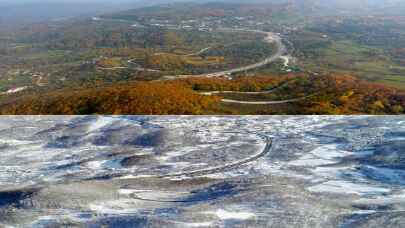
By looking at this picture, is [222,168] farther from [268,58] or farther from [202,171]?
[268,58]

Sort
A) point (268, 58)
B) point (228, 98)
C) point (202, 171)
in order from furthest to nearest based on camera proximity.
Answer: point (268, 58) → point (228, 98) → point (202, 171)

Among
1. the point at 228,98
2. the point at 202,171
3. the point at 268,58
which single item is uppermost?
the point at 202,171

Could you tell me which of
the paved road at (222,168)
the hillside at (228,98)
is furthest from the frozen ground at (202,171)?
the hillside at (228,98)

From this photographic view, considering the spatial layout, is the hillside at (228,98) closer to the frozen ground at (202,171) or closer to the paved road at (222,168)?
the frozen ground at (202,171)

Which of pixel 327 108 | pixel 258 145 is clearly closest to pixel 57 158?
pixel 258 145

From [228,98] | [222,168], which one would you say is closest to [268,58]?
[228,98]

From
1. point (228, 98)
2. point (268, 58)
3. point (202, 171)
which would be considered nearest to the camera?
point (202, 171)

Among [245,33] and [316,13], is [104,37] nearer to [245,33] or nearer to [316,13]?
[245,33]

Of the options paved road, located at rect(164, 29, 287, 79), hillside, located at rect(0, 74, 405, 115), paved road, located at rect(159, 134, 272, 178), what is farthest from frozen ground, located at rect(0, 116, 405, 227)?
paved road, located at rect(164, 29, 287, 79)
